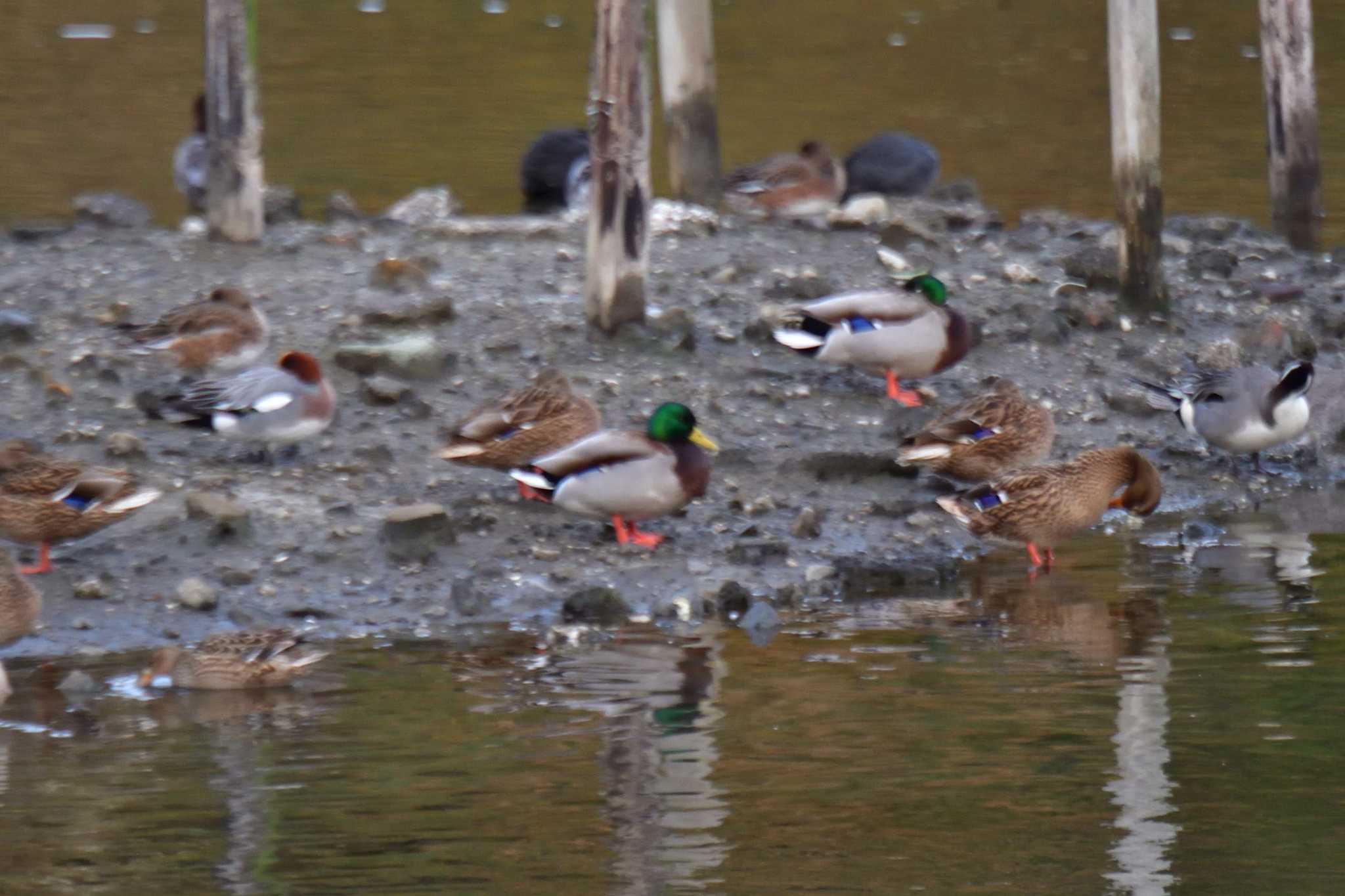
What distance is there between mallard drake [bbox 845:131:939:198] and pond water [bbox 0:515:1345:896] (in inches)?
329

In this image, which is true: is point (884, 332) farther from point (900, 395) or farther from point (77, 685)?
point (77, 685)

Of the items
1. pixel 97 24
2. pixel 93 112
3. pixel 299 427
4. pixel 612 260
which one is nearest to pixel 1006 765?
pixel 299 427

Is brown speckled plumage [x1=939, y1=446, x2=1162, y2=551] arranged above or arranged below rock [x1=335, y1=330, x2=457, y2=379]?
below

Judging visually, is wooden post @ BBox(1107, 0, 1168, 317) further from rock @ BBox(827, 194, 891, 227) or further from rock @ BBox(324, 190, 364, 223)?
rock @ BBox(324, 190, 364, 223)

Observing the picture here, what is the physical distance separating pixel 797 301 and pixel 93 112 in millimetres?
14013

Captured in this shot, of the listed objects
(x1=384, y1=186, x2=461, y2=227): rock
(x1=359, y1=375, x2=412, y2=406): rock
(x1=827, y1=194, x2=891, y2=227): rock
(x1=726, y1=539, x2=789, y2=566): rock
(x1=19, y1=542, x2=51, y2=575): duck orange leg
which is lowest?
(x1=726, y1=539, x2=789, y2=566): rock

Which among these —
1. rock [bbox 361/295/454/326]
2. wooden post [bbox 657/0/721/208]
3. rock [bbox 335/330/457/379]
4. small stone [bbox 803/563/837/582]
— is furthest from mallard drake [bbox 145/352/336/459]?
wooden post [bbox 657/0/721/208]

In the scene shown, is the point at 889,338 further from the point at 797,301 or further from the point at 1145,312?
the point at 1145,312

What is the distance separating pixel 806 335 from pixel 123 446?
373 centimetres

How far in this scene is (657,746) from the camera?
7.40 meters

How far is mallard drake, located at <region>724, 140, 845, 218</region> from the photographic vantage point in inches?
612

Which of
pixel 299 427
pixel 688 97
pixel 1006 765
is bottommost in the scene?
pixel 1006 765

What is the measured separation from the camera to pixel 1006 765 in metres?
7.17

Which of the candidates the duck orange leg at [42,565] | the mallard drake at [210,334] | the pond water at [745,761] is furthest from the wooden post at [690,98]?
the duck orange leg at [42,565]
